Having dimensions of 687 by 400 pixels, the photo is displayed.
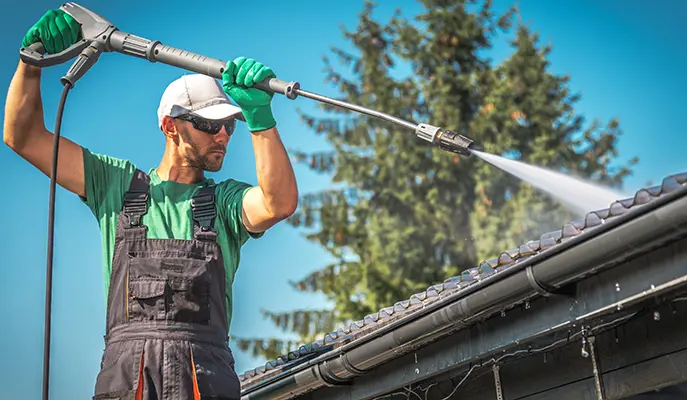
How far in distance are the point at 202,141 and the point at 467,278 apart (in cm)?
154

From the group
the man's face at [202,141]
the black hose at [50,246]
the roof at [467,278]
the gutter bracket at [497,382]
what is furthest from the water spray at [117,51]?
the gutter bracket at [497,382]

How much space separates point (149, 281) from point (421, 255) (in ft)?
47.0

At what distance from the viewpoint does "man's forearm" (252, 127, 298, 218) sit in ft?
10.3

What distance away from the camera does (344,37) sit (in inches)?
801

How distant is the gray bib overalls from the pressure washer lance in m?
0.61

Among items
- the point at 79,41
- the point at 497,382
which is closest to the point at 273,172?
the point at 79,41

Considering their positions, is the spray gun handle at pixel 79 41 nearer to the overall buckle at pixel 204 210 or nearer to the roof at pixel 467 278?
the overall buckle at pixel 204 210

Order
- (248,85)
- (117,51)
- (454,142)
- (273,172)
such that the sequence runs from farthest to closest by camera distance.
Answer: (117,51)
(273,172)
(248,85)
(454,142)

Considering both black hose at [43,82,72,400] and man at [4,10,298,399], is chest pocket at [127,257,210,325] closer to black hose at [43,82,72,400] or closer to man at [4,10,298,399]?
man at [4,10,298,399]

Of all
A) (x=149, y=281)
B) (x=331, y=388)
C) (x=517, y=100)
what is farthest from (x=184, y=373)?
(x=517, y=100)

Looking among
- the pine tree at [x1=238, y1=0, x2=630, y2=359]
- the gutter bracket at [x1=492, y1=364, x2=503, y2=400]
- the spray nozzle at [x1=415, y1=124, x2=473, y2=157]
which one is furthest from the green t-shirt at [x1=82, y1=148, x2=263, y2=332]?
the pine tree at [x1=238, y1=0, x2=630, y2=359]

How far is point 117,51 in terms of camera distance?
338 centimetres

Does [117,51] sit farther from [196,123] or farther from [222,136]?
[222,136]

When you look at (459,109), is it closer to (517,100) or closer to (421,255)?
(517,100)
